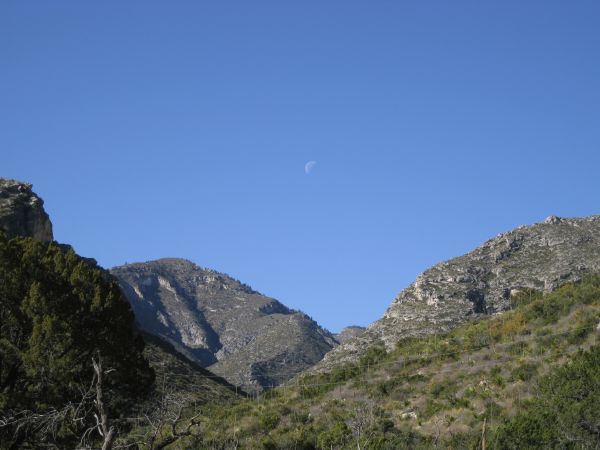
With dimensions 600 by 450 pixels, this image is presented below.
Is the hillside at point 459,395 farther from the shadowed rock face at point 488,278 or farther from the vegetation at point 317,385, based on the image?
the shadowed rock face at point 488,278

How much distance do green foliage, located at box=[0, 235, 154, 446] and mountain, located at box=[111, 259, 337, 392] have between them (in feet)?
217

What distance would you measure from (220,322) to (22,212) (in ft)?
331

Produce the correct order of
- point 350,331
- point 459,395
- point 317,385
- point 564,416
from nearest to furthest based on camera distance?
point 564,416, point 459,395, point 317,385, point 350,331

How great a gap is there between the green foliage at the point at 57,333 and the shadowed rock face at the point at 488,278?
33.5 m

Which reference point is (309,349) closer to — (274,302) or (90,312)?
(274,302)

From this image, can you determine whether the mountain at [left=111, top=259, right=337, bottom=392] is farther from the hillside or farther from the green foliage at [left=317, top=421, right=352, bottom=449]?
the green foliage at [left=317, top=421, right=352, bottom=449]

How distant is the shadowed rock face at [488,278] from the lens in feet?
197

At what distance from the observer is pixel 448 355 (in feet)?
148

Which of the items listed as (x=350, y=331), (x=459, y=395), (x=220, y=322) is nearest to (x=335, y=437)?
(x=459, y=395)

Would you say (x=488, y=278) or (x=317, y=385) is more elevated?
(x=488, y=278)

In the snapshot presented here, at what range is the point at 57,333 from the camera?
84.8 ft

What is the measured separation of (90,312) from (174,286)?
5820 inches

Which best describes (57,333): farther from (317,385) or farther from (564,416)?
(317,385)

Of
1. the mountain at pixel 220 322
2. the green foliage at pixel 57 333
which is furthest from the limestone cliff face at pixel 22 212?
Result: the mountain at pixel 220 322
